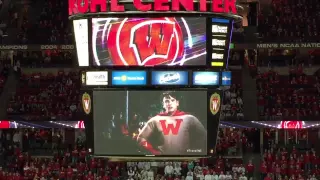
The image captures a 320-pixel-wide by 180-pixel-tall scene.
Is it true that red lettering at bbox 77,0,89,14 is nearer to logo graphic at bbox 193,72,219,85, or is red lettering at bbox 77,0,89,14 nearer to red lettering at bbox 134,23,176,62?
red lettering at bbox 134,23,176,62

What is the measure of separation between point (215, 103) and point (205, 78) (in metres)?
0.83

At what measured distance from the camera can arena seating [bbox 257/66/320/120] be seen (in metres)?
40.5

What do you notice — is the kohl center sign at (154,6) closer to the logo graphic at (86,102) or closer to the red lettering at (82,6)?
the red lettering at (82,6)

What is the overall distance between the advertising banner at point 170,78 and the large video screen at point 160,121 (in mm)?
304

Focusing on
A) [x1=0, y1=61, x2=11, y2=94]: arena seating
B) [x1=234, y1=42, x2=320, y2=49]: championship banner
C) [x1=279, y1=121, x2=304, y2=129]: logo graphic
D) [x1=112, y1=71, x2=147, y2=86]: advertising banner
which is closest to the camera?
[x1=112, y1=71, x2=147, y2=86]: advertising banner

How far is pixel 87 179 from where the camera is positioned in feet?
123

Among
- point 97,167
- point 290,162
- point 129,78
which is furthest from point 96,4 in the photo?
point 290,162

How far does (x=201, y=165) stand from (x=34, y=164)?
772 centimetres

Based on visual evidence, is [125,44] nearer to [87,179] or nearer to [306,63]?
[87,179]

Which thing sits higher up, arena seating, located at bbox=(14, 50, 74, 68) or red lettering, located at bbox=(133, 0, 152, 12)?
red lettering, located at bbox=(133, 0, 152, 12)

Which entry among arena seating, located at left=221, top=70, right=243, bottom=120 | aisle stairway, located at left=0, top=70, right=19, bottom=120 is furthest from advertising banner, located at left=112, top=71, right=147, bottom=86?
aisle stairway, located at left=0, top=70, right=19, bottom=120

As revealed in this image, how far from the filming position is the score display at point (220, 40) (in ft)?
85.1

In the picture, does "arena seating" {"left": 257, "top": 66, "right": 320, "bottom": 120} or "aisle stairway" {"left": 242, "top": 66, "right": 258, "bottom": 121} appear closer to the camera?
"arena seating" {"left": 257, "top": 66, "right": 320, "bottom": 120}

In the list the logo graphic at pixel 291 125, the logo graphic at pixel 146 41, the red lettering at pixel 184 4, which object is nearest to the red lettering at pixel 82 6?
the logo graphic at pixel 146 41
